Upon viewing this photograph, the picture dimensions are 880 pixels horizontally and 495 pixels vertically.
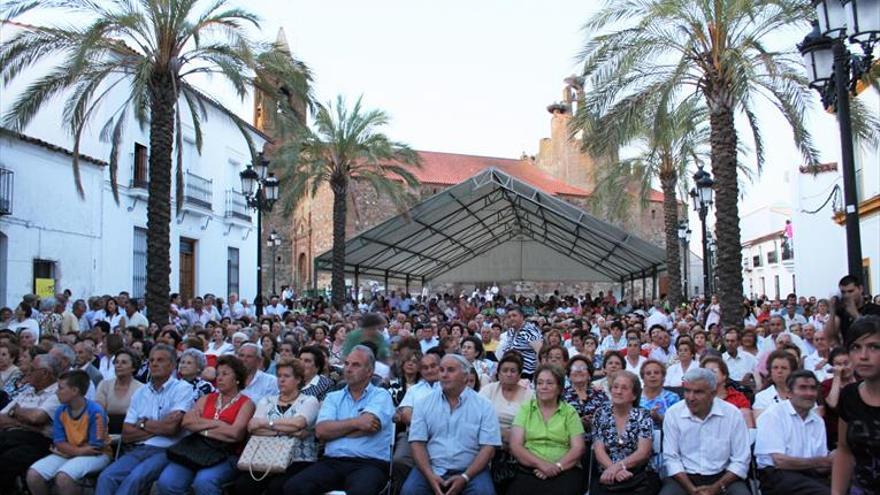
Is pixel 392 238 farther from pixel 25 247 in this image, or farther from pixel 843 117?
pixel 843 117

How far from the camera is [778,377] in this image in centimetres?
665

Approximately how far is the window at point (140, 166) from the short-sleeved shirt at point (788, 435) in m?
19.1

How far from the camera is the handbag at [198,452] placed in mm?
6125

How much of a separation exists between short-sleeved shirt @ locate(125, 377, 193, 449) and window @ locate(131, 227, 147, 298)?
51.7 ft

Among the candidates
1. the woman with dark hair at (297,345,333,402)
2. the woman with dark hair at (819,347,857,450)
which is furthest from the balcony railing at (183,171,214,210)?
the woman with dark hair at (819,347,857,450)

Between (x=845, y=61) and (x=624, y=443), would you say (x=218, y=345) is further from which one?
(x=845, y=61)

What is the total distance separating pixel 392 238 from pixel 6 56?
15.2 meters

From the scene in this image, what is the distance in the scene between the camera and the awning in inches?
977

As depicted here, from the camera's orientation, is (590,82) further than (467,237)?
No

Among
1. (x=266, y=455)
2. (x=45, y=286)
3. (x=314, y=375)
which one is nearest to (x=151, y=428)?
(x=266, y=455)

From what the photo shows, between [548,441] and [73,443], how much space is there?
12.5 feet

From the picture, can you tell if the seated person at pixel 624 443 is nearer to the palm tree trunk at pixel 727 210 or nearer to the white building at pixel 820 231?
the palm tree trunk at pixel 727 210

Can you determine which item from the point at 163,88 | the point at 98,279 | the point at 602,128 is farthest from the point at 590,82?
the point at 98,279

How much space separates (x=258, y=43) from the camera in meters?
14.8
